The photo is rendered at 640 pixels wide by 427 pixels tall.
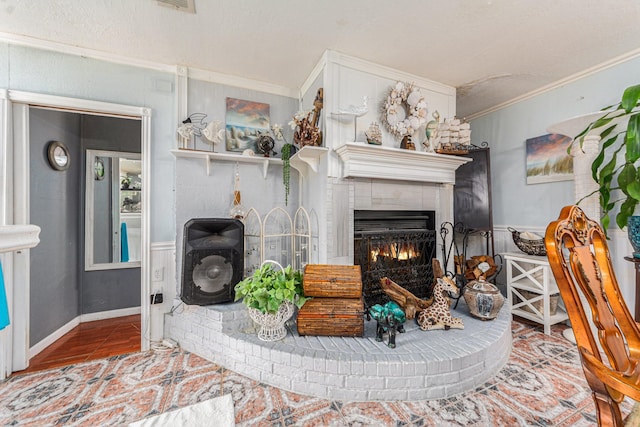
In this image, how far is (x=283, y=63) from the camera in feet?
7.47

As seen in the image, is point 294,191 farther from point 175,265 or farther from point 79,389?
point 79,389

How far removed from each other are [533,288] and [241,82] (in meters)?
3.41

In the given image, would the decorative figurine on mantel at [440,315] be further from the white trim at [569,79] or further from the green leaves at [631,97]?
the white trim at [569,79]

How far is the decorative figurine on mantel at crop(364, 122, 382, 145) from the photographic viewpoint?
6.95 feet

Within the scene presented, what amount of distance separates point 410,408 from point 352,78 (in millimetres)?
2392

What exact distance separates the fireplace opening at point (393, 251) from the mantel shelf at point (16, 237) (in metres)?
1.89

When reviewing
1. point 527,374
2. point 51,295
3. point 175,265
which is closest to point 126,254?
point 51,295

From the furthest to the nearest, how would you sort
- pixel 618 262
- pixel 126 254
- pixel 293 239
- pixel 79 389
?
pixel 126 254, pixel 293 239, pixel 618 262, pixel 79 389

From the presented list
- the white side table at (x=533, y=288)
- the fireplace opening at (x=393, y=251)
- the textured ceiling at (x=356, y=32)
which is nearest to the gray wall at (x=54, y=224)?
the textured ceiling at (x=356, y=32)

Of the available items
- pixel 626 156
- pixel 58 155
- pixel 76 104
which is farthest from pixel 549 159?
pixel 58 155

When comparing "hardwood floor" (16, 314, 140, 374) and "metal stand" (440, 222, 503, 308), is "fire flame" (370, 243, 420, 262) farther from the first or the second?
"hardwood floor" (16, 314, 140, 374)

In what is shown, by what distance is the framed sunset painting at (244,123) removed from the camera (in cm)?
247

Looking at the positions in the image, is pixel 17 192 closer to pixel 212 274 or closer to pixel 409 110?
pixel 212 274

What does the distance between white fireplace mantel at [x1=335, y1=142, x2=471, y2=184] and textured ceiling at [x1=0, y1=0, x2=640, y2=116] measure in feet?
2.69
